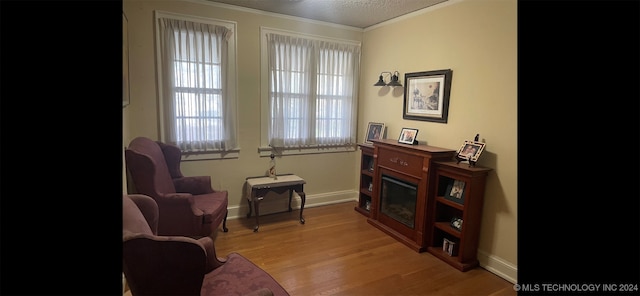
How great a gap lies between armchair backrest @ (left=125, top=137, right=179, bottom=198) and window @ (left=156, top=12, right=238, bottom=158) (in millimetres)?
568

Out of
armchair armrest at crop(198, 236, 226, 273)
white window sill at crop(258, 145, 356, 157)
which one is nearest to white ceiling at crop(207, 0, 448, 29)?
white window sill at crop(258, 145, 356, 157)

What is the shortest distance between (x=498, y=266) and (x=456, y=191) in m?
0.69

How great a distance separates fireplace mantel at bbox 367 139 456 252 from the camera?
2.99 meters

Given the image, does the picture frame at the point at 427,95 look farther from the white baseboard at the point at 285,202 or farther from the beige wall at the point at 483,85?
the white baseboard at the point at 285,202

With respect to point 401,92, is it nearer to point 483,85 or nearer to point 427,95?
point 427,95

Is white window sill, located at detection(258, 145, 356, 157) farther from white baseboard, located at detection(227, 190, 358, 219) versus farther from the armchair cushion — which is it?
the armchair cushion

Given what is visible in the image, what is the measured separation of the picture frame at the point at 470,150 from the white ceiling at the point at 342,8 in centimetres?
142

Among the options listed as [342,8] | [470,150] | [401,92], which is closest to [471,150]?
[470,150]

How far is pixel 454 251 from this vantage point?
286 cm

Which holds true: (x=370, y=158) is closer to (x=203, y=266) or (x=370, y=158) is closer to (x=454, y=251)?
(x=454, y=251)

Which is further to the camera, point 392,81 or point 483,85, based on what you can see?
point 392,81

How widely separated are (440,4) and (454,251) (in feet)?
7.70

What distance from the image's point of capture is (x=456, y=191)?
113 inches

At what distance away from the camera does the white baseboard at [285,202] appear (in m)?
3.83
